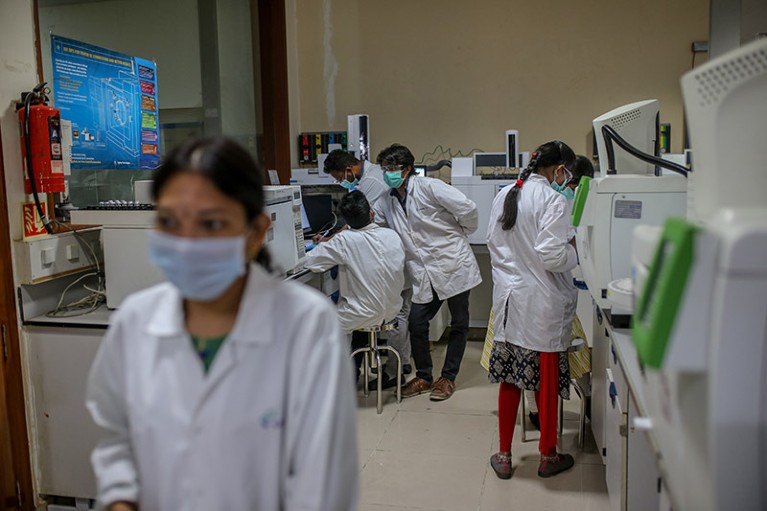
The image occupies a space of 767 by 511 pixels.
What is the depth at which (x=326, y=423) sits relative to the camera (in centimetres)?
104

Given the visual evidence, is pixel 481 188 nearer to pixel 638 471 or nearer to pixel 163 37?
pixel 163 37

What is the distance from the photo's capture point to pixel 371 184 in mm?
4250

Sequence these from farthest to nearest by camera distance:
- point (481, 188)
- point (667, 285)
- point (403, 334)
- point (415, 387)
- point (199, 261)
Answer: point (481, 188)
point (403, 334)
point (415, 387)
point (199, 261)
point (667, 285)

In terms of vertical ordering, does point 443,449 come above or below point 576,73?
below

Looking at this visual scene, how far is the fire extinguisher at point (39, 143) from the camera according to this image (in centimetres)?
244

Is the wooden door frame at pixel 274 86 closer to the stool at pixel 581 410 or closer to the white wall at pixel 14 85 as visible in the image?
the white wall at pixel 14 85

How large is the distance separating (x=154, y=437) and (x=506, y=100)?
4366 mm

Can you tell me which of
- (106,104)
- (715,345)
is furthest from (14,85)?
(715,345)

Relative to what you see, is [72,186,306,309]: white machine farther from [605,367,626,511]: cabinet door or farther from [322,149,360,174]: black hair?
[322,149,360,174]: black hair

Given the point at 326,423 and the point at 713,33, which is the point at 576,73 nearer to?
the point at 713,33

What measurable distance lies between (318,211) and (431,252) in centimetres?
84

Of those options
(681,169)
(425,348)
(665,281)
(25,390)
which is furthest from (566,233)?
(25,390)

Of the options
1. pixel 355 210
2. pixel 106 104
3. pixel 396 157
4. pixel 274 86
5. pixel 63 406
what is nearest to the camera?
pixel 63 406

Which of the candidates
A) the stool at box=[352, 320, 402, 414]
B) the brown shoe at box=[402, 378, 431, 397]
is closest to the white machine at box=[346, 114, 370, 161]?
the stool at box=[352, 320, 402, 414]
